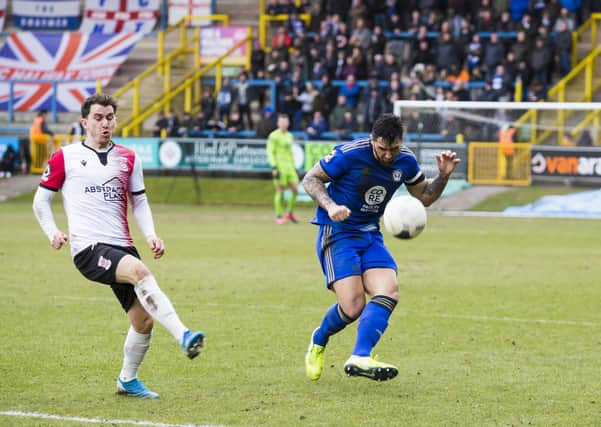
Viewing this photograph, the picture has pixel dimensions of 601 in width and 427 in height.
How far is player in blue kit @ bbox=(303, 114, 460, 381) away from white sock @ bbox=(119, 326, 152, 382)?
123 cm

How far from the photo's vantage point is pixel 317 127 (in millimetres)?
30953

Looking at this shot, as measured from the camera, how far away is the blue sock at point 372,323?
788 cm

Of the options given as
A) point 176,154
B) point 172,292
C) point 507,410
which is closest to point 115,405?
point 507,410

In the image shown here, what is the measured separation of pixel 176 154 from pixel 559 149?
9.93 m

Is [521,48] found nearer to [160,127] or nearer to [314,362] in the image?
[160,127]

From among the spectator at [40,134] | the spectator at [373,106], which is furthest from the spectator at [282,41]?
the spectator at [40,134]

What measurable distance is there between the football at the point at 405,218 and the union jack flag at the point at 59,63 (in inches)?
1185

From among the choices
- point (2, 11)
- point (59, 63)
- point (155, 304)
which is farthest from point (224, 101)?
point (155, 304)

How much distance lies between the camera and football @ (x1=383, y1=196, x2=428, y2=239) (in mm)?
8336

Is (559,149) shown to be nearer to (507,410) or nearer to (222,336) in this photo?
(222,336)

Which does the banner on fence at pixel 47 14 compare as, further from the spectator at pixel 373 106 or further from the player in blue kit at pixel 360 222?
the player in blue kit at pixel 360 222

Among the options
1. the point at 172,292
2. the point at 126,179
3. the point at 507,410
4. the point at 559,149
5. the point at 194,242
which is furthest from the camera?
the point at 559,149

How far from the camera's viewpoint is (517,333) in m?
10.5

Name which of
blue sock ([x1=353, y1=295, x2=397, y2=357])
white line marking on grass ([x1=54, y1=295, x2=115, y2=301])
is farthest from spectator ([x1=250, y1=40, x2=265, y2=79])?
blue sock ([x1=353, y1=295, x2=397, y2=357])
